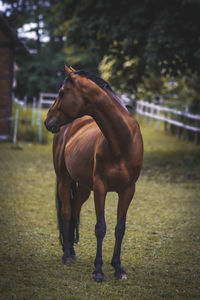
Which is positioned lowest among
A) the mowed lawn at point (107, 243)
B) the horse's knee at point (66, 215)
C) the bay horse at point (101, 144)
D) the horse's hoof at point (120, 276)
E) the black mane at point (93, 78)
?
the mowed lawn at point (107, 243)

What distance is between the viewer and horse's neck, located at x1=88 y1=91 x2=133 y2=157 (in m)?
4.00

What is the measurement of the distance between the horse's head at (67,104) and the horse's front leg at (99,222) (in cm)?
72

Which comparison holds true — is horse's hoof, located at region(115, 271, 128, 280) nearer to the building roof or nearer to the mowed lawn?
the mowed lawn

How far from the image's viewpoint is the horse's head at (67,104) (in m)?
3.91

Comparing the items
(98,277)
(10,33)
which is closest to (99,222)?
(98,277)

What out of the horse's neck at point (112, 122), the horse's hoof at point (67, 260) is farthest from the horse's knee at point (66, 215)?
the horse's neck at point (112, 122)

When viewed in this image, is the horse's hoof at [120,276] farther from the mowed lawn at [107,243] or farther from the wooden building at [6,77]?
the wooden building at [6,77]

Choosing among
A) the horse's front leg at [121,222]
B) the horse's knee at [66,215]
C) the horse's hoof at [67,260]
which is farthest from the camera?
the horse's knee at [66,215]

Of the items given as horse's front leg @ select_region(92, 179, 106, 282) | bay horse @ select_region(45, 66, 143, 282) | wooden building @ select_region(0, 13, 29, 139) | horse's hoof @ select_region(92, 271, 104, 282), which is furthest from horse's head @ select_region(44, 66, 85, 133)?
wooden building @ select_region(0, 13, 29, 139)

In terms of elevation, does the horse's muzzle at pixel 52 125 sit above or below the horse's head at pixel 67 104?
below

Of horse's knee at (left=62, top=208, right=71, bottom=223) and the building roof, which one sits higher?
the building roof

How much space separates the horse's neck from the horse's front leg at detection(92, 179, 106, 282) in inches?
15.5

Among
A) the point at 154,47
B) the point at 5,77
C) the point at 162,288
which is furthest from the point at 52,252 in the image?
the point at 5,77

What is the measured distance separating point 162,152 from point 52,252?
35.4 ft
